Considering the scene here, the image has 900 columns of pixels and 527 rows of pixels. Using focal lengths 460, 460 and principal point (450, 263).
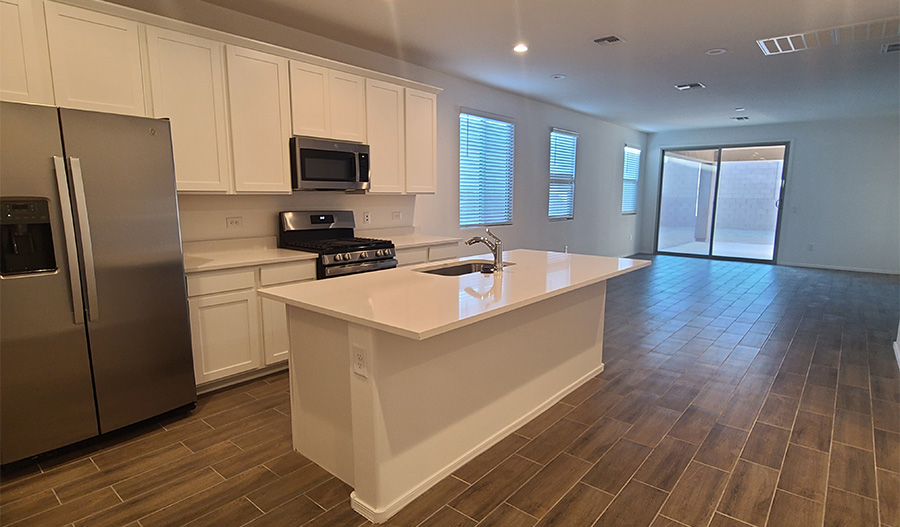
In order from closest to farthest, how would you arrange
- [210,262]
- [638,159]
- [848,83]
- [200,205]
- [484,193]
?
[210,262]
[200,205]
[848,83]
[484,193]
[638,159]

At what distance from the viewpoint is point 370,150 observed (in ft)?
13.5

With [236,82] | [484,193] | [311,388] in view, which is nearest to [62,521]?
[311,388]

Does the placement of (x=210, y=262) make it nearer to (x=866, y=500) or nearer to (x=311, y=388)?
(x=311, y=388)

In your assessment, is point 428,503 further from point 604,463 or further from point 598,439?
point 598,439

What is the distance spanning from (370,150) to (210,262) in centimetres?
174

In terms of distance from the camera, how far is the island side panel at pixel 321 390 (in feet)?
6.88

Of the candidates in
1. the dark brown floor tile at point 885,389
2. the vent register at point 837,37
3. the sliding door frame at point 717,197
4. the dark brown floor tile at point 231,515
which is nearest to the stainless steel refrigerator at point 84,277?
the dark brown floor tile at point 231,515

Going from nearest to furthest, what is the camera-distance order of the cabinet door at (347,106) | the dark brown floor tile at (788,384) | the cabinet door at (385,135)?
the dark brown floor tile at (788,384), the cabinet door at (347,106), the cabinet door at (385,135)

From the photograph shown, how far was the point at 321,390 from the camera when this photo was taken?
7.29ft

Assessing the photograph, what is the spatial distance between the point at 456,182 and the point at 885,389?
4.13 m

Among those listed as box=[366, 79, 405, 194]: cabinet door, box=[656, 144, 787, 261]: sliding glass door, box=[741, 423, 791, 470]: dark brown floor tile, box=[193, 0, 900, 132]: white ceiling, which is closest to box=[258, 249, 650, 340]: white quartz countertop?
box=[741, 423, 791, 470]: dark brown floor tile

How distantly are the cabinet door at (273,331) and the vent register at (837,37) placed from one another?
176 inches

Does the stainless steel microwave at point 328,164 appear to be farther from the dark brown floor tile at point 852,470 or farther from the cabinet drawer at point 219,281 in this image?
the dark brown floor tile at point 852,470

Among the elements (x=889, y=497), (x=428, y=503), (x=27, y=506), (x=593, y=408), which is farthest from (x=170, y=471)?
(x=889, y=497)
